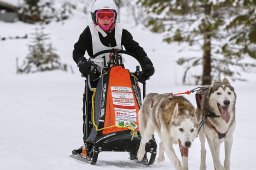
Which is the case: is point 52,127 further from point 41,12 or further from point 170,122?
point 41,12

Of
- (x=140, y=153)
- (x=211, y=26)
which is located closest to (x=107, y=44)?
(x=140, y=153)

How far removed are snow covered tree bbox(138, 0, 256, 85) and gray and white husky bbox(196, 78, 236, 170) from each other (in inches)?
489

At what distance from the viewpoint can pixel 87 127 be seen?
6559 millimetres

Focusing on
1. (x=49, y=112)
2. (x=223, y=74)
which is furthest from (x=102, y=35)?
(x=223, y=74)

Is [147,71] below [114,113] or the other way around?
the other way around

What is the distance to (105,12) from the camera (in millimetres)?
6664

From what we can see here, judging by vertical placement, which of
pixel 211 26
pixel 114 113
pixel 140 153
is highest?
pixel 211 26

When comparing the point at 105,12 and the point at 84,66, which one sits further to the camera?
the point at 105,12

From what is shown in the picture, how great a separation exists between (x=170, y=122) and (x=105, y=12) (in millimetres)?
2109

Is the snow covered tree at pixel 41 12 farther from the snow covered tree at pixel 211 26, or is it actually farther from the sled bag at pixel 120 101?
the sled bag at pixel 120 101

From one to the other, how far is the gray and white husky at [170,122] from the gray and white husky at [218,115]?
343mm

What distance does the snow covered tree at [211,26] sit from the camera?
18.4m

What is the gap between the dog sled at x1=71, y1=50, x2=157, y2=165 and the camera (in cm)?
610

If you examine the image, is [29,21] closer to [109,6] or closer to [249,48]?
[249,48]
